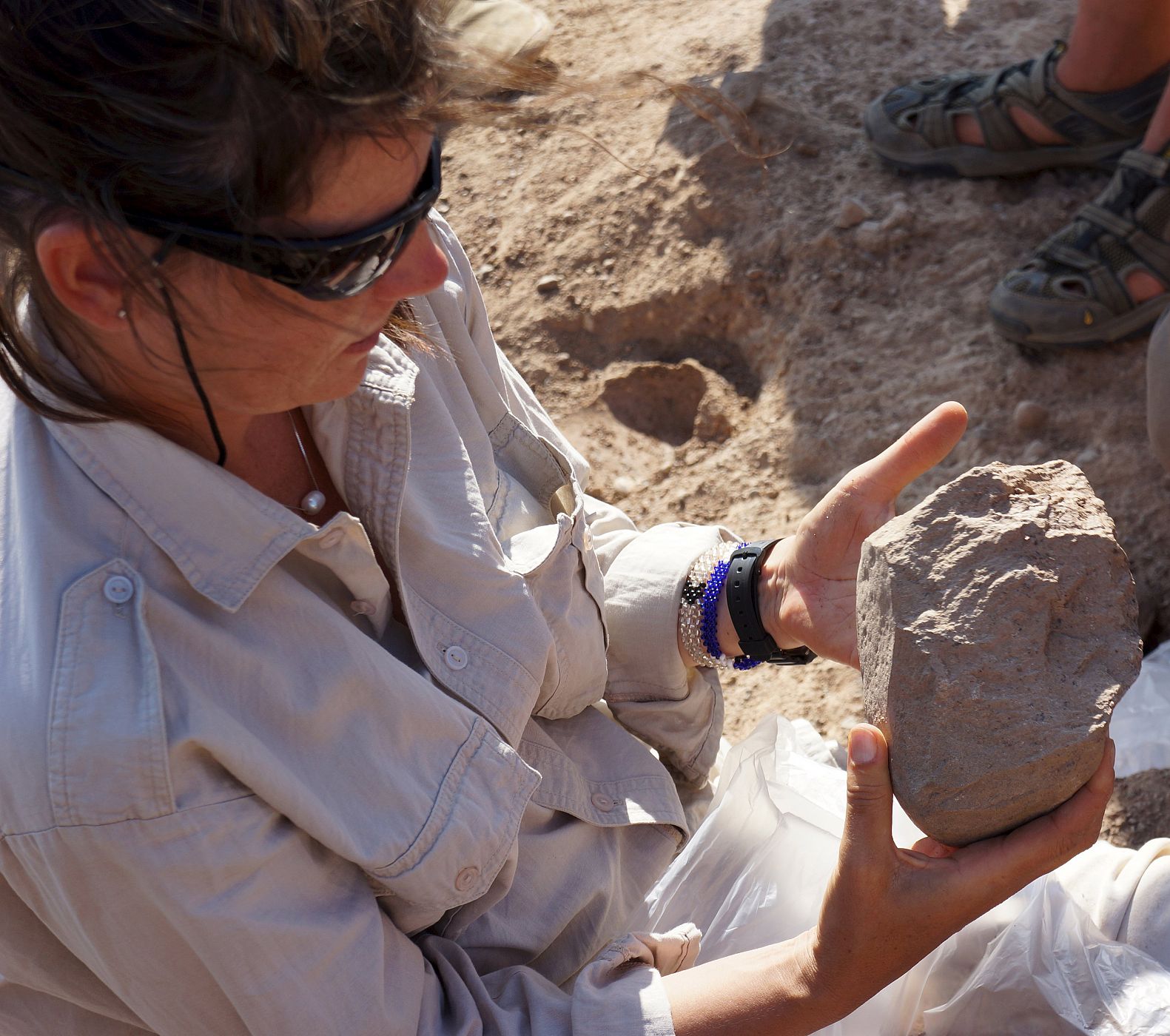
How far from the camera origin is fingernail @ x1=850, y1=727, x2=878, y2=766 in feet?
4.00

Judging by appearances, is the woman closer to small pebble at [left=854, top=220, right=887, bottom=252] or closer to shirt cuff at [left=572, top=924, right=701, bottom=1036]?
shirt cuff at [left=572, top=924, right=701, bottom=1036]

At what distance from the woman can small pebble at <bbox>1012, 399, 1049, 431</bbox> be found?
104cm

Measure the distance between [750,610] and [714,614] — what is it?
6cm

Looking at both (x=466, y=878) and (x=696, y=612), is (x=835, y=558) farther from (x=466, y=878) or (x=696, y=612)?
(x=466, y=878)

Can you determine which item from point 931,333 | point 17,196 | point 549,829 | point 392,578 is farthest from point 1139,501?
point 17,196

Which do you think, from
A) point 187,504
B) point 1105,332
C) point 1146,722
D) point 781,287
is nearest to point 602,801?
point 187,504

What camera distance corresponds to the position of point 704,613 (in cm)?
169

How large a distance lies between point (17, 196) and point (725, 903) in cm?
123

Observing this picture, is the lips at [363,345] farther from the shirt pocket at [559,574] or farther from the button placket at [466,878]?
the button placket at [466,878]

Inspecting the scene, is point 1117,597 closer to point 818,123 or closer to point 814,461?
point 814,461

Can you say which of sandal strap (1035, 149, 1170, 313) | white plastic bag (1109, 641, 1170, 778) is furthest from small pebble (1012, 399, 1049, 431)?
white plastic bag (1109, 641, 1170, 778)

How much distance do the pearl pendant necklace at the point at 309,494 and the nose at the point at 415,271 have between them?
0.32 meters

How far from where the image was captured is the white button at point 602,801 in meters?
1.51

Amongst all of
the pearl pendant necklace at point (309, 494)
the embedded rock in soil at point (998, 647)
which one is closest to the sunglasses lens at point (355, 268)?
the pearl pendant necklace at point (309, 494)
